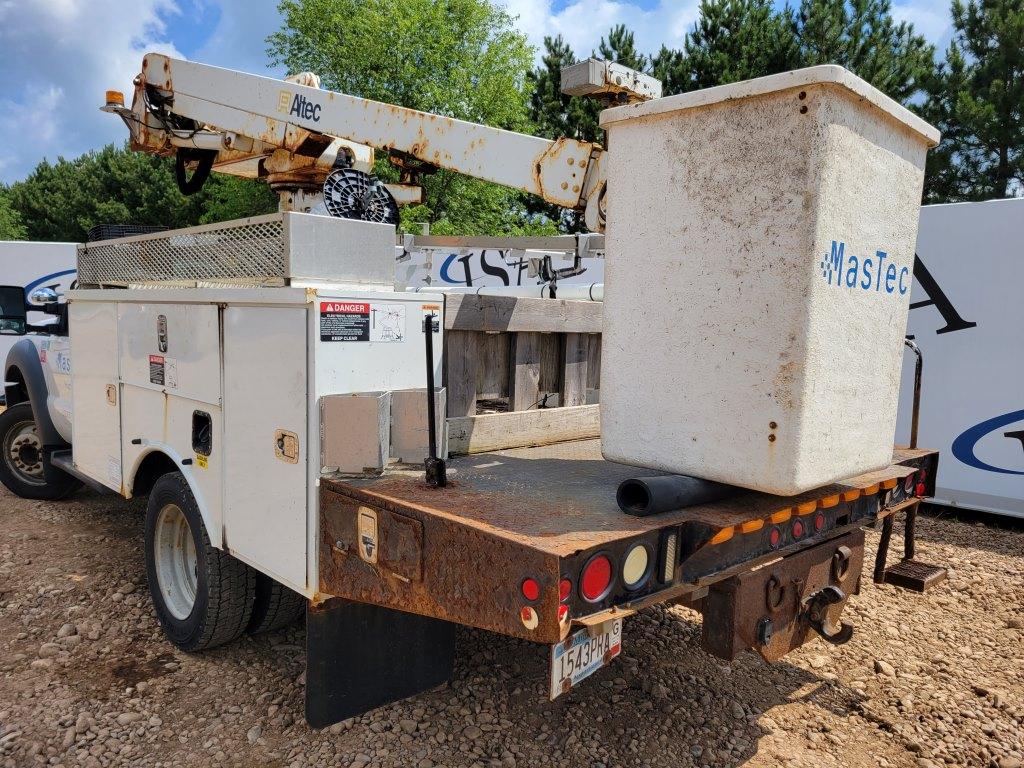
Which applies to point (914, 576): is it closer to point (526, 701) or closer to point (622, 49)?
point (526, 701)

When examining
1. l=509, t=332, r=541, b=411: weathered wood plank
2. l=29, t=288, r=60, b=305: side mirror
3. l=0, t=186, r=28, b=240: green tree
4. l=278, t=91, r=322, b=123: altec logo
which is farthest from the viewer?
l=0, t=186, r=28, b=240: green tree

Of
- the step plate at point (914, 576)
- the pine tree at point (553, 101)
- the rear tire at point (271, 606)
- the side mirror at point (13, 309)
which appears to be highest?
the pine tree at point (553, 101)

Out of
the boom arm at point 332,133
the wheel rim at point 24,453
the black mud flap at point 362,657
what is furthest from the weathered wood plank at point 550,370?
the wheel rim at point 24,453

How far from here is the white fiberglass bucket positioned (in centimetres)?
223

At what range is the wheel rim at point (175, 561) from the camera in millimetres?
3783

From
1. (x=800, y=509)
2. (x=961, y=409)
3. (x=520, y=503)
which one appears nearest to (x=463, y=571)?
(x=520, y=503)

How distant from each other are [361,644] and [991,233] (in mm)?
6072

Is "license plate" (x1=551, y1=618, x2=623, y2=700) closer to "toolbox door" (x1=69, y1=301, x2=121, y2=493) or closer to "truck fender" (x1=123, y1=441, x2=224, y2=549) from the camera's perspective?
"truck fender" (x1=123, y1=441, x2=224, y2=549)

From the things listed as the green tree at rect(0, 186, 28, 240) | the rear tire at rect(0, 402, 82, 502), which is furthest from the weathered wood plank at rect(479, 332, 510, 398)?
the green tree at rect(0, 186, 28, 240)

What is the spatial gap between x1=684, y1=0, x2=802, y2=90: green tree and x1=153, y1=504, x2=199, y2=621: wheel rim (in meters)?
18.6

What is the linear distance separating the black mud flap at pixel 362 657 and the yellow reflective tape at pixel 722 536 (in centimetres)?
124

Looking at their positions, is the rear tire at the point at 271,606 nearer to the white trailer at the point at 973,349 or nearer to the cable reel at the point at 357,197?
the cable reel at the point at 357,197

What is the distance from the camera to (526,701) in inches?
130

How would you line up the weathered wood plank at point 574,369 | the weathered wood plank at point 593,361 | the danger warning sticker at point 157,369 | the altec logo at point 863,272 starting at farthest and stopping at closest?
the weathered wood plank at point 593,361, the weathered wood plank at point 574,369, the danger warning sticker at point 157,369, the altec logo at point 863,272
